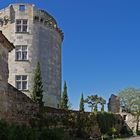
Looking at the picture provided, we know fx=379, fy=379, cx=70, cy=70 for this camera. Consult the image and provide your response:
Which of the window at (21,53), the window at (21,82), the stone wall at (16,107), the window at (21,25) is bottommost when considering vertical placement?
the stone wall at (16,107)

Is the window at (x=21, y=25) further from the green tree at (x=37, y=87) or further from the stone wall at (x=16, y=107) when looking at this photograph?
the stone wall at (x=16, y=107)

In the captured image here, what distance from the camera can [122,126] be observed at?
48.1 metres

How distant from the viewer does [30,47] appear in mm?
39000

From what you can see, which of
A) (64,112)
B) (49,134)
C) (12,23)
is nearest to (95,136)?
Result: (64,112)

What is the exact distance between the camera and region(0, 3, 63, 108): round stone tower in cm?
3819

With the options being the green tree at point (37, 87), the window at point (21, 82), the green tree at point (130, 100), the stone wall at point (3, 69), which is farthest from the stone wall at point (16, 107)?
the green tree at point (130, 100)

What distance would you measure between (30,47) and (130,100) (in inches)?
978

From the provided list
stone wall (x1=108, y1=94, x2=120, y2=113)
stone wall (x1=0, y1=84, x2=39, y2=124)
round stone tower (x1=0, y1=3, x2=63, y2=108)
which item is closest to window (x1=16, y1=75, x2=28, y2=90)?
round stone tower (x1=0, y1=3, x2=63, y2=108)

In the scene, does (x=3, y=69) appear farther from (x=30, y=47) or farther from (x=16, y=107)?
(x=30, y=47)

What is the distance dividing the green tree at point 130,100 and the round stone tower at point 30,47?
19424 millimetres

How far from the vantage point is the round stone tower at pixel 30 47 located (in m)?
38.2

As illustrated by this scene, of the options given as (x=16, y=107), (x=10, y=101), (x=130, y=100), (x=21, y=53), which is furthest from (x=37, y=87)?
(x=130, y=100)

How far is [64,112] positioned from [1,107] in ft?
39.9

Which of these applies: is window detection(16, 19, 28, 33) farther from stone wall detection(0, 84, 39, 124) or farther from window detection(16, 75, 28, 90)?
stone wall detection(0, 84, 39, 124)
